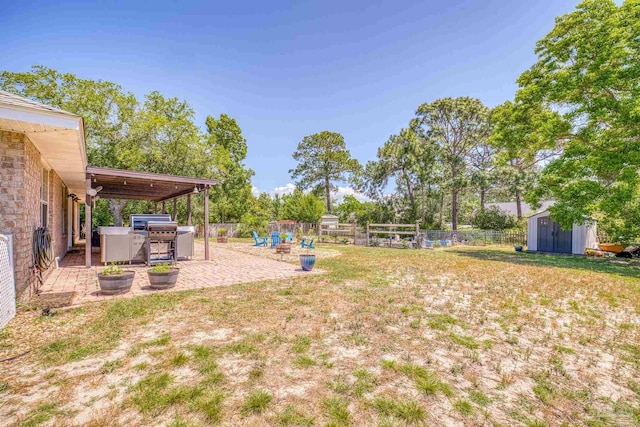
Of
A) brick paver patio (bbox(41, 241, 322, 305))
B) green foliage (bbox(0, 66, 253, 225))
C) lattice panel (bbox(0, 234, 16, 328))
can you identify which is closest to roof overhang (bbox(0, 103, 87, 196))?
lattice panel (bbox(0, 234, 16, 328))

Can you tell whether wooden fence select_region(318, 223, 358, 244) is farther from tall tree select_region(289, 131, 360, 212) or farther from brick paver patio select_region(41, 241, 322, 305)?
tall tree select_region(289, 131, 360, 212)

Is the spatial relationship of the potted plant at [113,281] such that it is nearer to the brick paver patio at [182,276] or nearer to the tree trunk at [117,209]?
the brick paver patio at [182,276]

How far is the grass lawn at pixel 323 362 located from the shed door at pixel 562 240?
12483mm

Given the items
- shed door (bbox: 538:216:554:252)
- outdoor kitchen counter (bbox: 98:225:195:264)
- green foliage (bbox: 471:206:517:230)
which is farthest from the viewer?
green foliage (bbox: 471:206:517:230)

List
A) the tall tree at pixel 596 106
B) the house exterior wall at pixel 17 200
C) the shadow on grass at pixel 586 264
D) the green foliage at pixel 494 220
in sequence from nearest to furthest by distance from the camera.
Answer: the house exterior wall at pixel 17 200, the shadow on grass at pixel 586 264, the tall tree at pixel 596 106, the green foliage at pixel 494 220

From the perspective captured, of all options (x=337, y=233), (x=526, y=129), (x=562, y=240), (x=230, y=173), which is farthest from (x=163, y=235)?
(x=230, y=173)

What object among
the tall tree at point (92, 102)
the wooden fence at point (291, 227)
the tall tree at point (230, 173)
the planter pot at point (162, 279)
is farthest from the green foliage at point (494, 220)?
the tall tree at point (92, 102)

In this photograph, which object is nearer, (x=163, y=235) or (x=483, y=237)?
(x=163, y=235)

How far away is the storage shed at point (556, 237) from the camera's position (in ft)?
48.8

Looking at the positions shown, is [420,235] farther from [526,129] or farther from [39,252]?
[39,252]

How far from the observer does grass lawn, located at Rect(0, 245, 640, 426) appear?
82.1 inches

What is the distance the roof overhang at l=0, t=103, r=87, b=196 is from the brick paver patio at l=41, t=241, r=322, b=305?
8.74ft

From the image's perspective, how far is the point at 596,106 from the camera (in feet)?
37.2

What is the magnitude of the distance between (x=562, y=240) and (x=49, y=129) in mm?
20377
